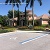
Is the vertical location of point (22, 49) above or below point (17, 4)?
below

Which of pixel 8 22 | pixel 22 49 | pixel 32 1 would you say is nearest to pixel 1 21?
pixel 8 22

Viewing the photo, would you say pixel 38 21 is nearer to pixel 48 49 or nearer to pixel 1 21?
pixel 1 21

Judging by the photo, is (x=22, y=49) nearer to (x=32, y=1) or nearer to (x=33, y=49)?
(x=33, y=49)

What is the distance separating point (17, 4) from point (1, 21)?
571 inches

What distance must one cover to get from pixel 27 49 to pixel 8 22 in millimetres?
61583

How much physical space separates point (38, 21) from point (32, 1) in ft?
39.0

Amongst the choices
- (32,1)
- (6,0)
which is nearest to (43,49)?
(32,1)

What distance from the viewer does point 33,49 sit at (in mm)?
12539

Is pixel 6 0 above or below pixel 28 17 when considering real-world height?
above

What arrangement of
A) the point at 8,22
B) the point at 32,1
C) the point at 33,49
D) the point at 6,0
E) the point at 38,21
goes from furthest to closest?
the point at 8,22 → the point at 38,21 → the point at 6,0 → the point at 32,1 → the point at 33,49

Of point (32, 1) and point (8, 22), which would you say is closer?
point (32, 1)

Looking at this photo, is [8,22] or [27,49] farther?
[8,22]

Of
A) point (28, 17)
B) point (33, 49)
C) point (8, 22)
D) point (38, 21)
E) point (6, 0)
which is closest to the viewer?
point (33, 49)

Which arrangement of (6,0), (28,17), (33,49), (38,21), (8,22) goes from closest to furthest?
(33,49)
(6,0)
(38,21)
(28,17)
(8,22)
